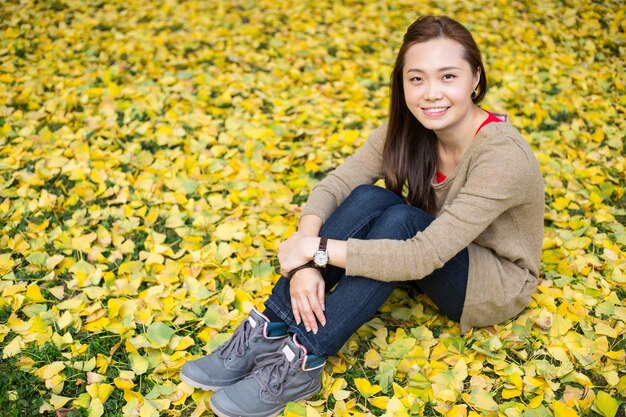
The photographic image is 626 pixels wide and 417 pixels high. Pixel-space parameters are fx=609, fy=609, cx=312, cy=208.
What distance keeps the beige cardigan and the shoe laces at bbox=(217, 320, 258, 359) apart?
412 mm

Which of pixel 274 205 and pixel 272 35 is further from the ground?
pixel 272 35

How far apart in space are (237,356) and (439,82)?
1.10 meters

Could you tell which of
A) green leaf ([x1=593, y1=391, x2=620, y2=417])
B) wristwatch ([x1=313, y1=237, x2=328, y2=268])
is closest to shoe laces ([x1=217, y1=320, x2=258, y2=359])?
wristwatch ([x1=313, y1=237, x2=328, y2=268])

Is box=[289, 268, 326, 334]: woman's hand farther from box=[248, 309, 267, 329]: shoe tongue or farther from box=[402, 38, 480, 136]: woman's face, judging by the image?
box=[402, 38, 480, 136]: woman's face

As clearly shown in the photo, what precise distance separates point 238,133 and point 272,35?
1457mm

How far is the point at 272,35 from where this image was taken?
A: 462 centimetres

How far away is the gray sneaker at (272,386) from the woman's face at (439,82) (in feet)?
2.80

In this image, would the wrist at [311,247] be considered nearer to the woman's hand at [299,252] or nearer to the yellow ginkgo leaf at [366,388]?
the woman's hand at [299,252]

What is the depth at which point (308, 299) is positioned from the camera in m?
1.90

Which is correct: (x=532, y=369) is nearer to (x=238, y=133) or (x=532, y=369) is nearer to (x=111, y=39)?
(x=238, y=133)

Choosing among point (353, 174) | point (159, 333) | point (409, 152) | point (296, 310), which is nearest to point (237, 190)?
point (353, 174)

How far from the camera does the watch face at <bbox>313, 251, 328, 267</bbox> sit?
1.93 metres

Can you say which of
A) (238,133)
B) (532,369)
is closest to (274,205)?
(238,133)

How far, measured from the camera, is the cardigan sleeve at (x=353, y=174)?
7.45 ft
